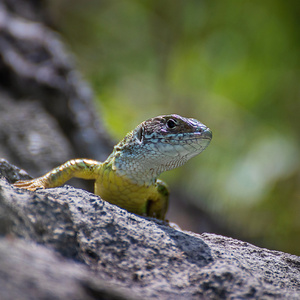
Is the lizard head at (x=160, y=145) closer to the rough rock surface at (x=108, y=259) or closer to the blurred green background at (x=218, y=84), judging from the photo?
the rough rock surface at (x=108, y=259)

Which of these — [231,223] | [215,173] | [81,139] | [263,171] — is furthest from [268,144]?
[81,139]

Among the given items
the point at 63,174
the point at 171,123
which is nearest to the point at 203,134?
the point at 171,123

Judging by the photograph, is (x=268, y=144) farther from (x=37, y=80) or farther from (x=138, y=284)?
(x=138, y=284)

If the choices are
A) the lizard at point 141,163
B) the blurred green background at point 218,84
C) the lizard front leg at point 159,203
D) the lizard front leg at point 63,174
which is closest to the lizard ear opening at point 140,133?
the lizard at point 141,163

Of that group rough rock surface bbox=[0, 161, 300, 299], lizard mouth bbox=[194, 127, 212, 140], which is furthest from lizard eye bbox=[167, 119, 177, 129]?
rough rock surface bbox=[0, 161, 300, 299]

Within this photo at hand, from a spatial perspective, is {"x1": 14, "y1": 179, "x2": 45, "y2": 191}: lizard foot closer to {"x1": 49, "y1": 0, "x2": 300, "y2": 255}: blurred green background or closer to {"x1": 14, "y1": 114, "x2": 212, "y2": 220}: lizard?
{"x1": 14, "y1": 114, "x2": 212, "y2": 220}: lizard
